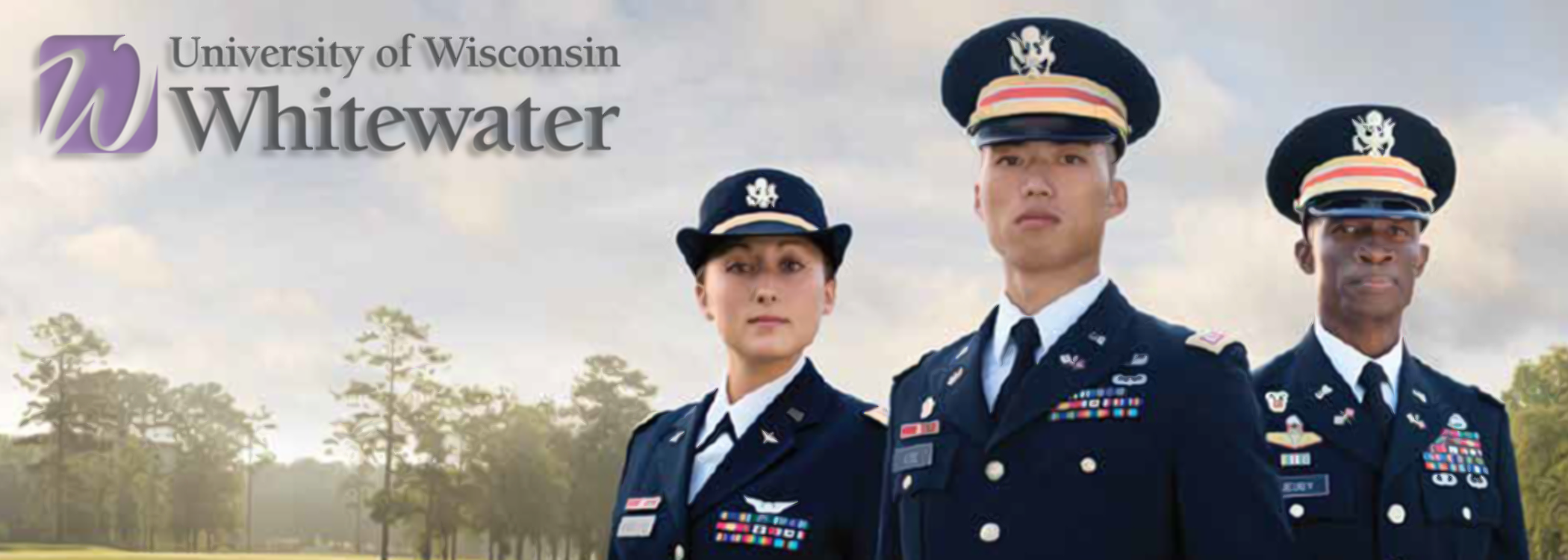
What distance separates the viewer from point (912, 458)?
16.0 ft

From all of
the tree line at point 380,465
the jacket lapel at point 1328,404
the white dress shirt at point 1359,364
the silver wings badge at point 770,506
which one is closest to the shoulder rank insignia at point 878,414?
the silver wings badge at point 770,506

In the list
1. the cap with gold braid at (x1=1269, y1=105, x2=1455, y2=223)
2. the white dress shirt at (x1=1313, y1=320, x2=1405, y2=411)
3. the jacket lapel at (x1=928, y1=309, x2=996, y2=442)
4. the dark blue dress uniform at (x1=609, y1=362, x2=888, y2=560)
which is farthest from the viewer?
the cap with gold braid at (x1=1269, y1=105, x2=1455, y2=223)

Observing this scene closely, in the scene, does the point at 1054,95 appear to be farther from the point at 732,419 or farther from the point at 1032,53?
the point at 732,419

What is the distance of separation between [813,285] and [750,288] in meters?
0.25

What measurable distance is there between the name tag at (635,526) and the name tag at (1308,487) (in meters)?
2.68

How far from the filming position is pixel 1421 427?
265 inches

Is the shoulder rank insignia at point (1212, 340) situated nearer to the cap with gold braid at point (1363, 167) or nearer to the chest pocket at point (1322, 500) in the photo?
the chest pocket at point (1322, 500)

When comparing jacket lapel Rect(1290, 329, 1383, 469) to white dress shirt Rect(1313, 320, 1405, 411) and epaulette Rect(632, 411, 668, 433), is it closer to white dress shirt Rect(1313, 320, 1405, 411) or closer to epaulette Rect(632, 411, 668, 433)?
white dress shirt Rect(1313, 320, 1405, 411)

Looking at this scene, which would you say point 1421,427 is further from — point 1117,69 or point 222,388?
point 222,388

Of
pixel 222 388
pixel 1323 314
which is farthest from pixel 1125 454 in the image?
pixel 222 388

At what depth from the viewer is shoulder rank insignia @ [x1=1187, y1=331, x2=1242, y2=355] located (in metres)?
4.45

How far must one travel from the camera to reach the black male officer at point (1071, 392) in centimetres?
430

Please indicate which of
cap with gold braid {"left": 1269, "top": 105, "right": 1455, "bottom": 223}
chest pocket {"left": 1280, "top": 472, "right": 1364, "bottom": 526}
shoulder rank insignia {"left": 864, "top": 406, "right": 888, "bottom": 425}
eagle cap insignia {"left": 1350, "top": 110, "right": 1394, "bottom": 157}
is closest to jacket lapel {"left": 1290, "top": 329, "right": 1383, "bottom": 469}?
chest pocket {"left": 1280, "top": 472, "right": 1364, "bottom": 526}

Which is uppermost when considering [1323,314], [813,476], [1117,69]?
[1117,69]
